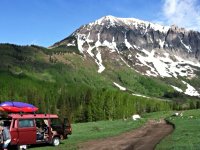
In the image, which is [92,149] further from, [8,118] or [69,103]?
[69,103]

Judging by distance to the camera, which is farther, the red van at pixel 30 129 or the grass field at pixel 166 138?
the red van at pixel 30 129

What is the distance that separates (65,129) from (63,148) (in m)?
9.26

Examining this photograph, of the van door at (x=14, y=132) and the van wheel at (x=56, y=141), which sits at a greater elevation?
the van door at (x=14, y=132)

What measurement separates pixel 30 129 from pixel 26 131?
0.60 m

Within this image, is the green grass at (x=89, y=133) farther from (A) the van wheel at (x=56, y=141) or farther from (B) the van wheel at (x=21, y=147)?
(B) the van wheel at (x=21, y=147)

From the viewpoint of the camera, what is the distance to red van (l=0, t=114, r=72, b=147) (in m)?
38.2

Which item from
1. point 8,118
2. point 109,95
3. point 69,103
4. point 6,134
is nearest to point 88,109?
point 109,95

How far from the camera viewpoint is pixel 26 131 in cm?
3919

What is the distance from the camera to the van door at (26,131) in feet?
127

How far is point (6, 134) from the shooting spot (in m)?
28.6

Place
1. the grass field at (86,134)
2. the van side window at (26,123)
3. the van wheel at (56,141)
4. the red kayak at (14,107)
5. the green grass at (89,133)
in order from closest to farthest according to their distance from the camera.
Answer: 1. the van side window at (26,123)
2. the red kayak at (14,107)
3. the grass field at (86,134)
4. the green grass at (89,133)
5. the van wheel at (56,141)

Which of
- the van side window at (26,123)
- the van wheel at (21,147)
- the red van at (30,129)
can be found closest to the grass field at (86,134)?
the red van at (30,129)

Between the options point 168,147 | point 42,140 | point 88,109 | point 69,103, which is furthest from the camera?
point 69,103

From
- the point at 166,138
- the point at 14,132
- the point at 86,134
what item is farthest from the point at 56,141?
the point at 86,134
